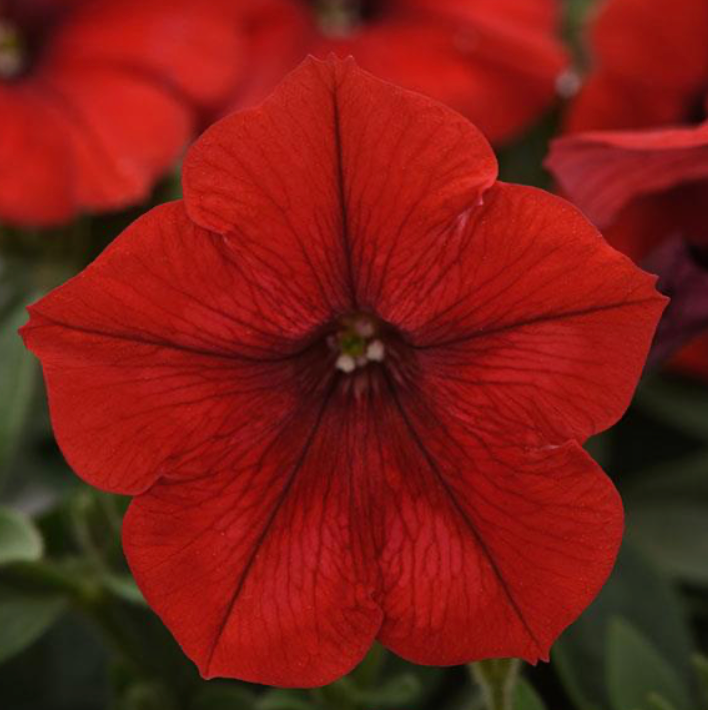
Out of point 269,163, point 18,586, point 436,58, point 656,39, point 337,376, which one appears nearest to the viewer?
point 269,163

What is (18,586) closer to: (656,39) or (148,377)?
(148,377)

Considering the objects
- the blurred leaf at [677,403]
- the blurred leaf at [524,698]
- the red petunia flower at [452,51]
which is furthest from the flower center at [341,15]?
the blurred leaf at [524,698]

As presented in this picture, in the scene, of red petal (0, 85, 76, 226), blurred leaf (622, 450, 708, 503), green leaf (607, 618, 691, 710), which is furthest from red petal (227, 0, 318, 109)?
green leaf (607, 618, 691, 710)

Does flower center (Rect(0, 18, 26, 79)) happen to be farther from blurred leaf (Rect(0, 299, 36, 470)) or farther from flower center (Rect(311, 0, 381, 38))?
blurred leaf (Rect(0, 299, 36, 470))

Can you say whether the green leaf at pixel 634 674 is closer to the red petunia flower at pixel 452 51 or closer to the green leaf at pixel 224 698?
the green leaf at pixel 224 698

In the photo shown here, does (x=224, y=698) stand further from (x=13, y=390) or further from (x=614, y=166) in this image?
(x=614, y=166)

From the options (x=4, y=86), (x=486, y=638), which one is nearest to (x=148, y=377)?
(x=486, y=638)
